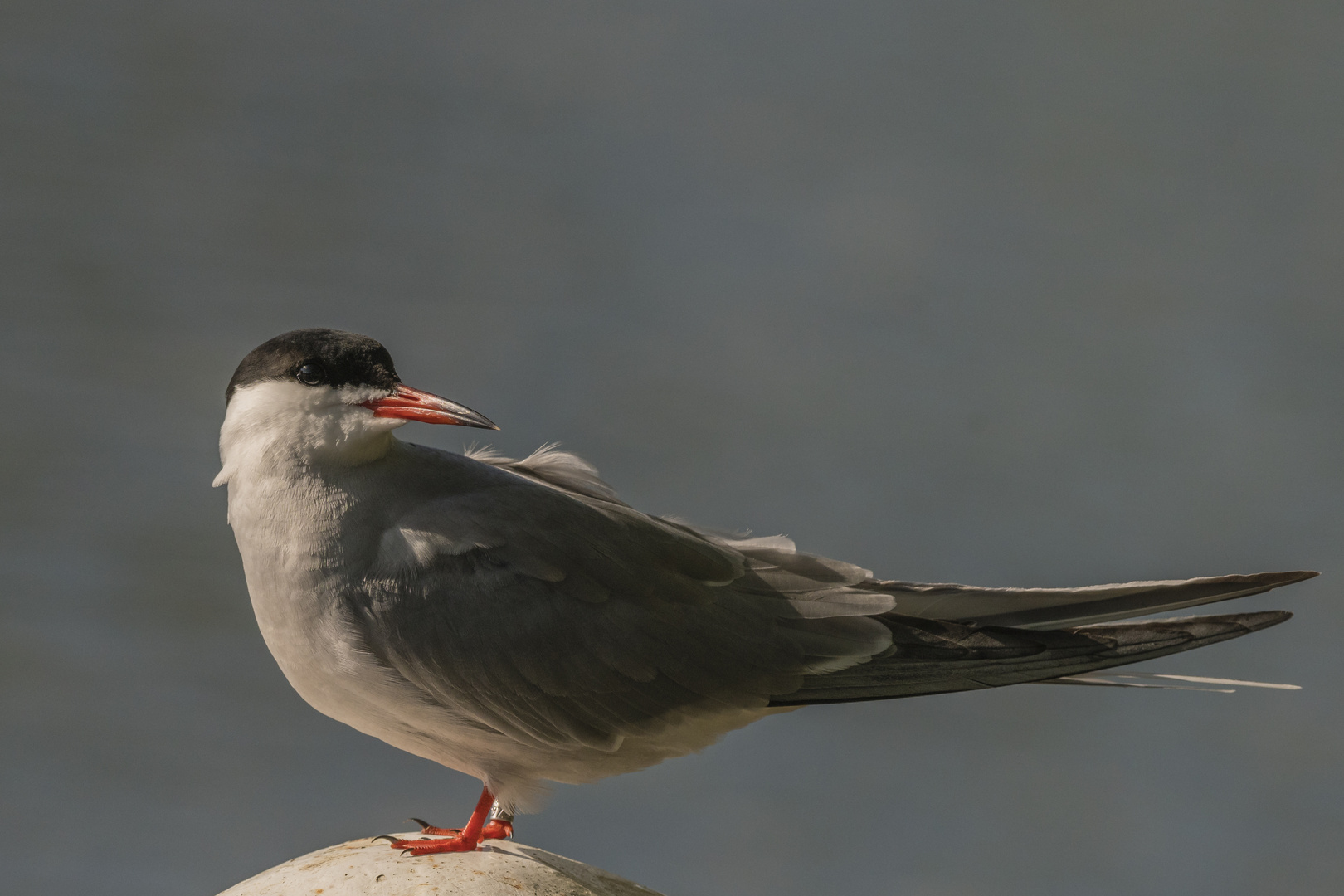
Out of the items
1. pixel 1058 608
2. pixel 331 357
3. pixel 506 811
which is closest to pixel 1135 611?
pixel 1058 608

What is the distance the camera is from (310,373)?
344 centimetres

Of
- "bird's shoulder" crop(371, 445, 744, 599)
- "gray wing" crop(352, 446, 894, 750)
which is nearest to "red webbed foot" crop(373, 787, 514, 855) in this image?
"gray wing" crop(352, 446, 894, 750)

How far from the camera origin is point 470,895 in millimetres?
3514

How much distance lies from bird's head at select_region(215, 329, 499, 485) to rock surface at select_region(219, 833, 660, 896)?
45.7 inches

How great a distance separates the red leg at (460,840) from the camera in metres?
3.69

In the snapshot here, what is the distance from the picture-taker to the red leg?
3.69 metres

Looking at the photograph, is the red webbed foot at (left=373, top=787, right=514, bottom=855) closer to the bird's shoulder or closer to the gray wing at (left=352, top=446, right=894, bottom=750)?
the gray wing at (left=352, top=446, right=894, bottom=750)

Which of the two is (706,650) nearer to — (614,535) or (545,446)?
(614,535)

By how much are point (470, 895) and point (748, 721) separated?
916 mm

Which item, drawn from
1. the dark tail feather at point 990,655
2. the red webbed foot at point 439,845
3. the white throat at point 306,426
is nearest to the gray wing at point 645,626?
the dark tail feather at point 990,655

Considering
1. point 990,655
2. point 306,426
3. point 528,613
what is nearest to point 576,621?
point 528,613

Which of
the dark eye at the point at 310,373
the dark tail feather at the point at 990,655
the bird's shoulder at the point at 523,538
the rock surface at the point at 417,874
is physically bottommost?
the rock surface at the point at 417,874

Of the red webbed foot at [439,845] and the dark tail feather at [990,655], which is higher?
the dark tail feather at [990,655]

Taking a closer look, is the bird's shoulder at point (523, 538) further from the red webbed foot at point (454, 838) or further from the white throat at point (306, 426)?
the red webbed foot at point (454, 838)
